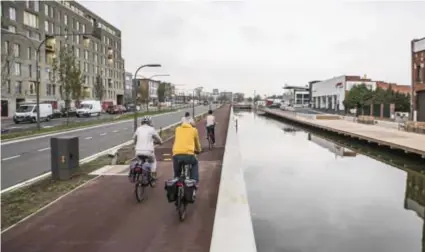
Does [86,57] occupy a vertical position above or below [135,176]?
above

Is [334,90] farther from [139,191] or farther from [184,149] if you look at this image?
[184,149]

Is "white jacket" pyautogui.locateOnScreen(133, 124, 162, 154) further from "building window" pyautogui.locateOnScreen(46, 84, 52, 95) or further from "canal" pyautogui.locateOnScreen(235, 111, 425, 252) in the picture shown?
"building window" pyautogui.locateOnScreen(46, 84, 52, 95)

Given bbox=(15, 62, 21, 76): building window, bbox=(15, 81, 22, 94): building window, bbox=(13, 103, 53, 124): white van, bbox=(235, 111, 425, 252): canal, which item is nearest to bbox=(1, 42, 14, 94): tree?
bbox=(13, 103, 53, 124): white van

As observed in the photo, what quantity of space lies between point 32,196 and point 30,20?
6175 cm

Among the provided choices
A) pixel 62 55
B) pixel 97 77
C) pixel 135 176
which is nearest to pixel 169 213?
pixel 135 176

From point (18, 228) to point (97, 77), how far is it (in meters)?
81.1

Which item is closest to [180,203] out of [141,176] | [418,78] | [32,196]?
[141,176]

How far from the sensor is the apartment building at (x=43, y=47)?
56938 millimetres

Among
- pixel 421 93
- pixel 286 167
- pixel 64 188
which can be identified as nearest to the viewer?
→ pixel 64 188

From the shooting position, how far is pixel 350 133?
38.6 metres

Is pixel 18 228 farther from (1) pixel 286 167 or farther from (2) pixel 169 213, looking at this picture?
(1) pixel 286 167

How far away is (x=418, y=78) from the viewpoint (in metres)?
49.9

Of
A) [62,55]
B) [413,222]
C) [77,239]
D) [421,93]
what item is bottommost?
[413,222]

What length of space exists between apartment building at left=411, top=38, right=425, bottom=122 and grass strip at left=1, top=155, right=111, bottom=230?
148 ft
